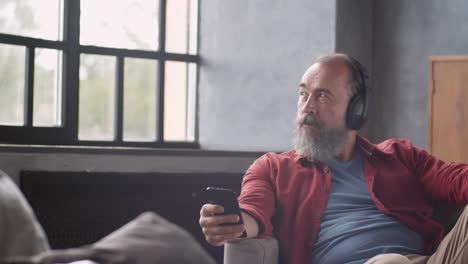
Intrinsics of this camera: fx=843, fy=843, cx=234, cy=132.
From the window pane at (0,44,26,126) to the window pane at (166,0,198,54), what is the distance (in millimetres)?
982

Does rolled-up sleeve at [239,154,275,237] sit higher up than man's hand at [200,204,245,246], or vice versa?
rolled-up sleeve at [239,154,275,237]

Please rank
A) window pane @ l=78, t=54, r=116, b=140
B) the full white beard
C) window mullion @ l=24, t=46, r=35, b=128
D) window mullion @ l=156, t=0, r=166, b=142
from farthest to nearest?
window mullion @ l=156, t=0, r=166, b=142 < window pane @ l=78, t=54, r=116, b=140 < window mullion @ l=24, t=46, r=35, b=128 < the full white beard

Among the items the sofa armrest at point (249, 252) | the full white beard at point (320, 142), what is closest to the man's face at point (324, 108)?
the full white beard at point (320, 142)

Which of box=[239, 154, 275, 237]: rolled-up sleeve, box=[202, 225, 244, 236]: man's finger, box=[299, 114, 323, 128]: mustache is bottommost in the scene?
box=[202, 225, 244, 236]: man's finger

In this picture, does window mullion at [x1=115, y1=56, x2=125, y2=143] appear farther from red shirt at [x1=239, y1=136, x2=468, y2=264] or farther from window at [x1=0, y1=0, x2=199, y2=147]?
red shirt at [x1=239, y1=136, x2=468, y2=264]

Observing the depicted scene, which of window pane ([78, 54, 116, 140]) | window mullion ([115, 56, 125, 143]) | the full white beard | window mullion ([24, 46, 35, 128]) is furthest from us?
window mullion ([115, 56, 125, 143])

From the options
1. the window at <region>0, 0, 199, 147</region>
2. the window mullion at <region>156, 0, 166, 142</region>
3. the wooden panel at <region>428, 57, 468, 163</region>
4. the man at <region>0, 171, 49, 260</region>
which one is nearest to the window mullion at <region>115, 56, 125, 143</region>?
the window at <region>0, 0, 199, 147</region>

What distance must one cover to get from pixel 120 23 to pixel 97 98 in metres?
0.47

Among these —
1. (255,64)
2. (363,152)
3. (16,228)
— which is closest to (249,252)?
(363,152)

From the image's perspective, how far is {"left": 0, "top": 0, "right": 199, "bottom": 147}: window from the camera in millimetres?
4465

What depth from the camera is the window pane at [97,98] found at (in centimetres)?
471

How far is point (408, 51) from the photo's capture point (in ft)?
15.8

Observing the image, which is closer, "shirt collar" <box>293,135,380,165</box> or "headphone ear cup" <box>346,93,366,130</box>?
"shirt collar" <box>293,135,380,165</box>

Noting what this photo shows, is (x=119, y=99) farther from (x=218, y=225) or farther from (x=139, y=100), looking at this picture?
(x=218, y=225)
